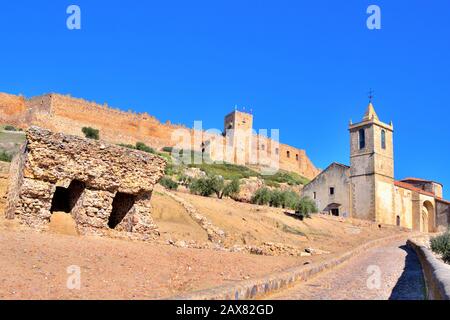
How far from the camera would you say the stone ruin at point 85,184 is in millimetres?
11125

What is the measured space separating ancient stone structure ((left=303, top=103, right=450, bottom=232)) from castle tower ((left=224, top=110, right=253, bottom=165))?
29.2 metres

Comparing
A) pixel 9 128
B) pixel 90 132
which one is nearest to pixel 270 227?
pixel 9 128

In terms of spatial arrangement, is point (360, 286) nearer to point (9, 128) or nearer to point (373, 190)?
point (373, 190)

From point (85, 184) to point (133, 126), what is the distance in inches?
2270

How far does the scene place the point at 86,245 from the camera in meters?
9.73

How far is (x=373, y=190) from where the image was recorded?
133 feet

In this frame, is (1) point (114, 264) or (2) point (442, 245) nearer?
(1) point (114, 264)

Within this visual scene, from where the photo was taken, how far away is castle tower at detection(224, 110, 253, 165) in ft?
244

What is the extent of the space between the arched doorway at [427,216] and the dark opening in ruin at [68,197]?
4099cm

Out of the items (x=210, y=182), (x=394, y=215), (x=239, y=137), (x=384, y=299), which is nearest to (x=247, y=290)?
(x=384, y=299)

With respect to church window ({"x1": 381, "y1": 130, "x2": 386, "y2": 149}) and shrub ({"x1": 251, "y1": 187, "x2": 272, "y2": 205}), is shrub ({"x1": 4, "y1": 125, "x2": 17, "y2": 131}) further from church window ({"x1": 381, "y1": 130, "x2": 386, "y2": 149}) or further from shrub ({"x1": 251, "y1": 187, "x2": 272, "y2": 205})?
church window ({"x1": 381, "y1": 130, "x2": 386, "y2": 149})

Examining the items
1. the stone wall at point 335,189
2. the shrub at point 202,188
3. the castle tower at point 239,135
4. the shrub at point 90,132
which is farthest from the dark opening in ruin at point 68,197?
the castle tower at point 239,135
